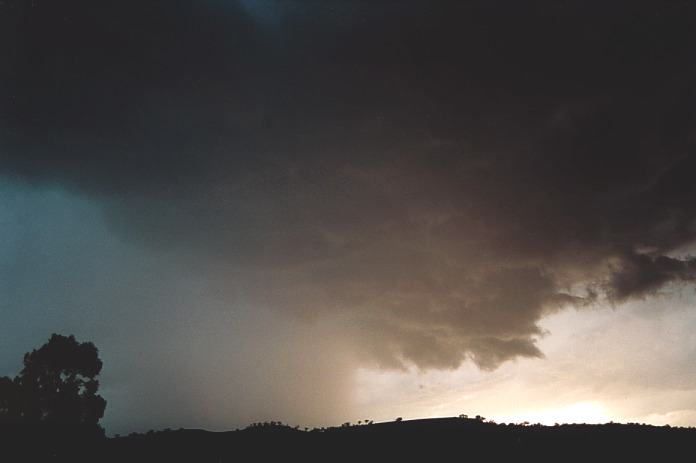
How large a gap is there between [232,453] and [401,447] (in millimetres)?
9299

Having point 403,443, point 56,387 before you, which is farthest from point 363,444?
point 56,387

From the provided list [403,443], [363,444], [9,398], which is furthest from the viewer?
[9,398]

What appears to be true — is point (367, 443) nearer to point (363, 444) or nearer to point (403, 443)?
point (363, 444)

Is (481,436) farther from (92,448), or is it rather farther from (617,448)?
(92,448)

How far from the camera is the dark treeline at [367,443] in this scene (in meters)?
27.5

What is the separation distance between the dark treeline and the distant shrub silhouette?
74.3 feet

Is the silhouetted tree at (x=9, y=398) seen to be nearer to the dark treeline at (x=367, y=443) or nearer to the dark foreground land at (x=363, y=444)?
the dark treeline at (x=367, y=443)

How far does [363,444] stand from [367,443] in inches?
12.3

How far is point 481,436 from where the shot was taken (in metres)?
30.6

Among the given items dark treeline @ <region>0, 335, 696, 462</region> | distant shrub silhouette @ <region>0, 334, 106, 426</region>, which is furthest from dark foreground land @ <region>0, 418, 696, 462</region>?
distant shrub silhouette @ <region>0, 334, 106, 426</region>

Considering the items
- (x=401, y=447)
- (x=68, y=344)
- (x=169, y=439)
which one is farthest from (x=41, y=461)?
(x=68, y=344)

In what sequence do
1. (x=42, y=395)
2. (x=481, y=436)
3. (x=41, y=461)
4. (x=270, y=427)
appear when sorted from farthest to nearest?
(x=42, y=395) → (x=270, y=427) → (x=481, y=436) → (x=41, y=461)

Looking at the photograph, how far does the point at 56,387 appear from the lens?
56.2m

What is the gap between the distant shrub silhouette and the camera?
53906 mm
